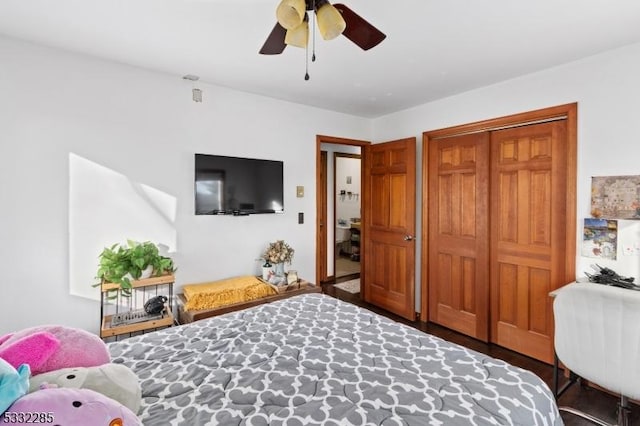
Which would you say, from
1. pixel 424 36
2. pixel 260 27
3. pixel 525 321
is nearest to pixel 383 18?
pixel 424 36

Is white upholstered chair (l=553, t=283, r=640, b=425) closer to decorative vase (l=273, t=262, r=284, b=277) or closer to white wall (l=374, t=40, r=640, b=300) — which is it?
white wall (l=374, t=40, r=640, b=300)

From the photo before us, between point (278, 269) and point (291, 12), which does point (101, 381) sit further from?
Result: point (278, 269)

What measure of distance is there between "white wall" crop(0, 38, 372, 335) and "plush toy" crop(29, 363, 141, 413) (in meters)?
1.72

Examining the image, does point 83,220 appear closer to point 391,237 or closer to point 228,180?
point 228,180

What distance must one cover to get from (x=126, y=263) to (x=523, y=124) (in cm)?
349

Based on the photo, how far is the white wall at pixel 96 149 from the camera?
2.24 metres

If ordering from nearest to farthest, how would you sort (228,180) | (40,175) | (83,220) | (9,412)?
1. (9,412)
2. (40,175)
3. (83,220)
4. (228,180)

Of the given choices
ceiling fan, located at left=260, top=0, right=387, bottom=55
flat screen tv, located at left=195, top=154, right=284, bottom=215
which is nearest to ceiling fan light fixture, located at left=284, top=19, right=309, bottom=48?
ceiling fan, located at left=260, top=0, right=387, bottom=55

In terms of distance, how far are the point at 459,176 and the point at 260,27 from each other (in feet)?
7.79

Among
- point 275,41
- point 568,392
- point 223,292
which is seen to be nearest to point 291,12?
point 275,41

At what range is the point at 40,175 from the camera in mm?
2318

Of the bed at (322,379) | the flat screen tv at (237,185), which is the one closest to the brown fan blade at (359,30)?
the bed at (322,379)

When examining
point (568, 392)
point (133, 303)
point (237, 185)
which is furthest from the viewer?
point (237, 185)

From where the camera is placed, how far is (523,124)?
9.43ft
